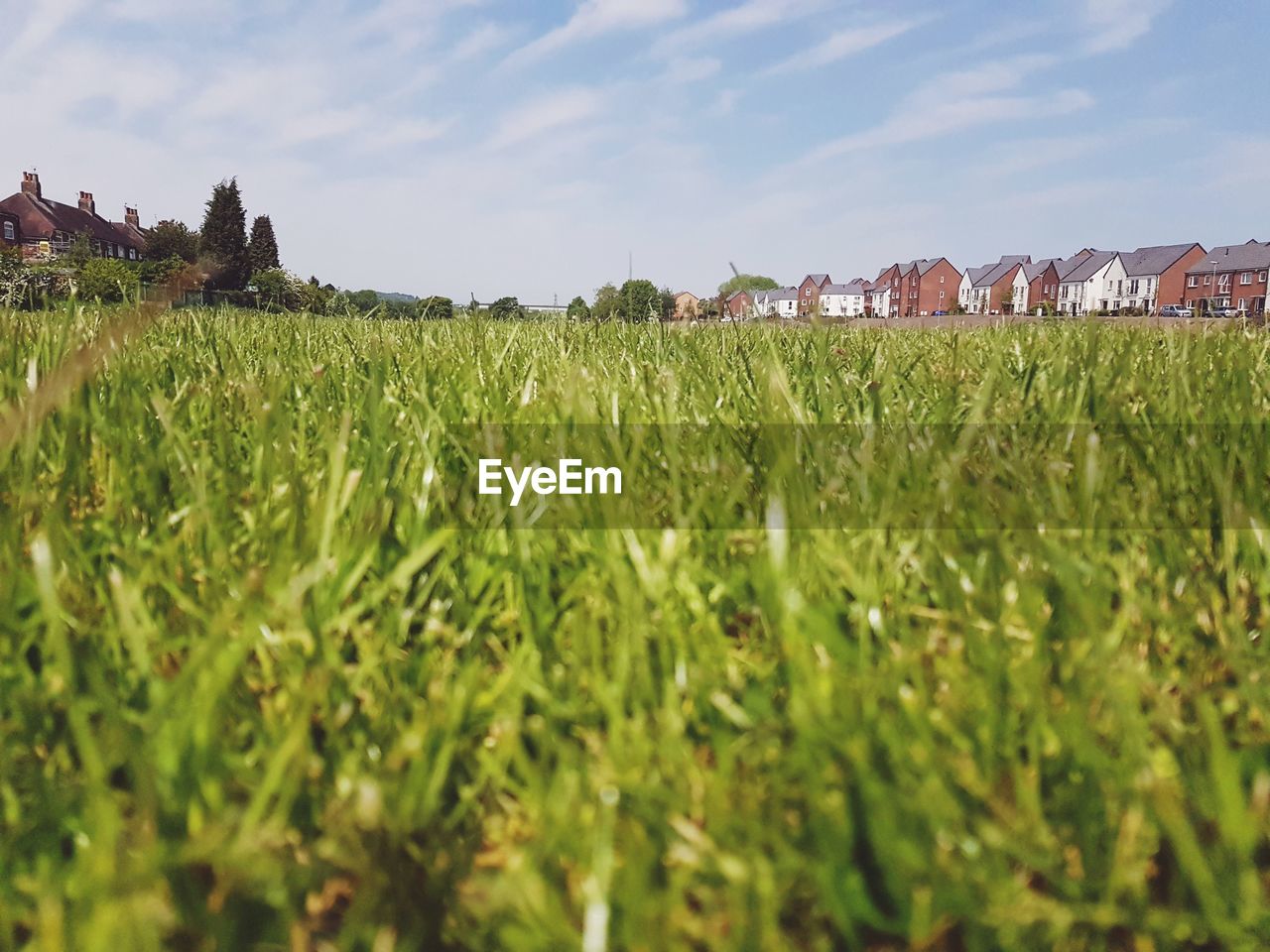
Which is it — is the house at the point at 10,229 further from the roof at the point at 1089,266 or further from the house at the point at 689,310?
the roof at the point at 1089,266

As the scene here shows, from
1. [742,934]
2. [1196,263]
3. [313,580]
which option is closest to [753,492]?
[313,580]

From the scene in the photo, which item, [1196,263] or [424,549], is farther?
[1196,263]

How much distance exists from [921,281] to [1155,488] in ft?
413

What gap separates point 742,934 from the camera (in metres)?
0.71

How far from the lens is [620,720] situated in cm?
90

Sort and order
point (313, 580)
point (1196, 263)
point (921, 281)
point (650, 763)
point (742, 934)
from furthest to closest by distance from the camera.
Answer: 1. point (921, 281)
2. point (1196, 263)
3. point (313, 580)
4. point (650, 763)
5. point (742, 934)

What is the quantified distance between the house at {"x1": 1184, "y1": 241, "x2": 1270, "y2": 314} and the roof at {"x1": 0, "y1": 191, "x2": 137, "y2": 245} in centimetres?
10113

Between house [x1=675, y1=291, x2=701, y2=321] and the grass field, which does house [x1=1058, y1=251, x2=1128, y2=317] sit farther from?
the grass field

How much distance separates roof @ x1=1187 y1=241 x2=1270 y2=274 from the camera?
3300 inches

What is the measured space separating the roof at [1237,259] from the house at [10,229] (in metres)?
107

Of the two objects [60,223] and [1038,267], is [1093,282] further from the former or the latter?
[60,223]

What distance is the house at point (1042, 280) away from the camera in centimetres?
10525

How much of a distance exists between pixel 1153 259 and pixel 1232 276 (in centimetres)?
1011

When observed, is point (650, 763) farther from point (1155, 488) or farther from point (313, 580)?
point (1155, 488)
